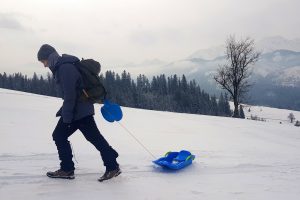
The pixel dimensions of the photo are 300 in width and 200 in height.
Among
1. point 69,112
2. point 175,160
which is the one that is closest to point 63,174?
point 69,112

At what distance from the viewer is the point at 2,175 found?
5.43 m

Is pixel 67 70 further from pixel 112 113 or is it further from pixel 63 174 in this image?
pixel 63 174

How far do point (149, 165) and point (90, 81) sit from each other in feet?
8.19

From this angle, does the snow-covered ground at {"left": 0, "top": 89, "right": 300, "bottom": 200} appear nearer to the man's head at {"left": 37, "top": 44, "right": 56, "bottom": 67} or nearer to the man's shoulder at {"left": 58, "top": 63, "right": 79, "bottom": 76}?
the man's shoulder at {"left": 58, "top": 63, "right": 79, "bottom": 76}

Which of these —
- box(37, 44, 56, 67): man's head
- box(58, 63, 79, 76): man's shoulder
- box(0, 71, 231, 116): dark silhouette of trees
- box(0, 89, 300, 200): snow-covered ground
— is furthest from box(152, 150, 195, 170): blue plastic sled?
box(0, 71, 231, 116): dark silhouette of trees

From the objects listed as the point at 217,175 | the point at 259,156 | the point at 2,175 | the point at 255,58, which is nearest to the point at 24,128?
the point at 2,175

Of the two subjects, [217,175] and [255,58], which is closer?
[217,175]

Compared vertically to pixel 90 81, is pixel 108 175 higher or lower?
lower

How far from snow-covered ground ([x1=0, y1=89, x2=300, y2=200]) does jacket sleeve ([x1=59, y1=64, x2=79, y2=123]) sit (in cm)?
111

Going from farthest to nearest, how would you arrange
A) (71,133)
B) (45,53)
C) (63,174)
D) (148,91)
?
(148,91) → (63,174) → (71,133) → (45,53)

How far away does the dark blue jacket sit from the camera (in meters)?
4.82

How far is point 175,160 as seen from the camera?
6980 millimetres

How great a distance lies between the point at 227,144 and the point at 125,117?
201 inches

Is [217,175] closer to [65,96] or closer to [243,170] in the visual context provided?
[243,170]
